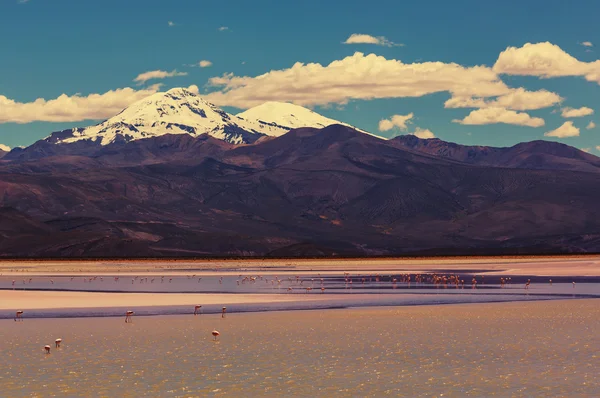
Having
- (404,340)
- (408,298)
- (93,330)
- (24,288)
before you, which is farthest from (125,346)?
(24,288)

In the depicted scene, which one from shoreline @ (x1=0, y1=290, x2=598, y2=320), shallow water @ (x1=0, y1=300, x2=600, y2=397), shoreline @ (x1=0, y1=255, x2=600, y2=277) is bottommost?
shallow water @ (x1=0, y1=300, x2=600, y2=397)

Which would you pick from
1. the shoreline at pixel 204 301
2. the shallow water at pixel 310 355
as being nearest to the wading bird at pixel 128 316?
the shallow water at pixel 310 355

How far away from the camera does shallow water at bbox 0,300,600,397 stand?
3067 centimetres

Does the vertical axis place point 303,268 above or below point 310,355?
above

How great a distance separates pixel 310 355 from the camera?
125 ft

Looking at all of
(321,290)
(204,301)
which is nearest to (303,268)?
(321,290)

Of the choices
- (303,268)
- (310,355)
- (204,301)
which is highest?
(303,268)

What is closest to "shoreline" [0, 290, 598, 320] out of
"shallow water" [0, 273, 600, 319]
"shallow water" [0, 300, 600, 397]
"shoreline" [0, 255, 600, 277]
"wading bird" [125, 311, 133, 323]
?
"shallow water" [0, 273, 600, 319]

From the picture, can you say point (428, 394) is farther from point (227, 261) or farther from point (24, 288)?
point (227, 261)

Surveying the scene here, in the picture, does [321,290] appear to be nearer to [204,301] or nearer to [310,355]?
[204,301]

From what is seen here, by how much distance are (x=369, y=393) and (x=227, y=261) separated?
15870 cm

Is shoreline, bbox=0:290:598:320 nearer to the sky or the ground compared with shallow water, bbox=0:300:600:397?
nearer to the sky

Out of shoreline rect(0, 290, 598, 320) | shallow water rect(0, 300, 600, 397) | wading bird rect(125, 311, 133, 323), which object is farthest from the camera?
shoreline rect(0, 290, 598, 320)

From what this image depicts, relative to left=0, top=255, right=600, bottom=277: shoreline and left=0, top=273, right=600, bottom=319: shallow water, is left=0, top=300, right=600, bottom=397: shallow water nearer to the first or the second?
left=0, top=273, right=600, bottom=319: shallow water
